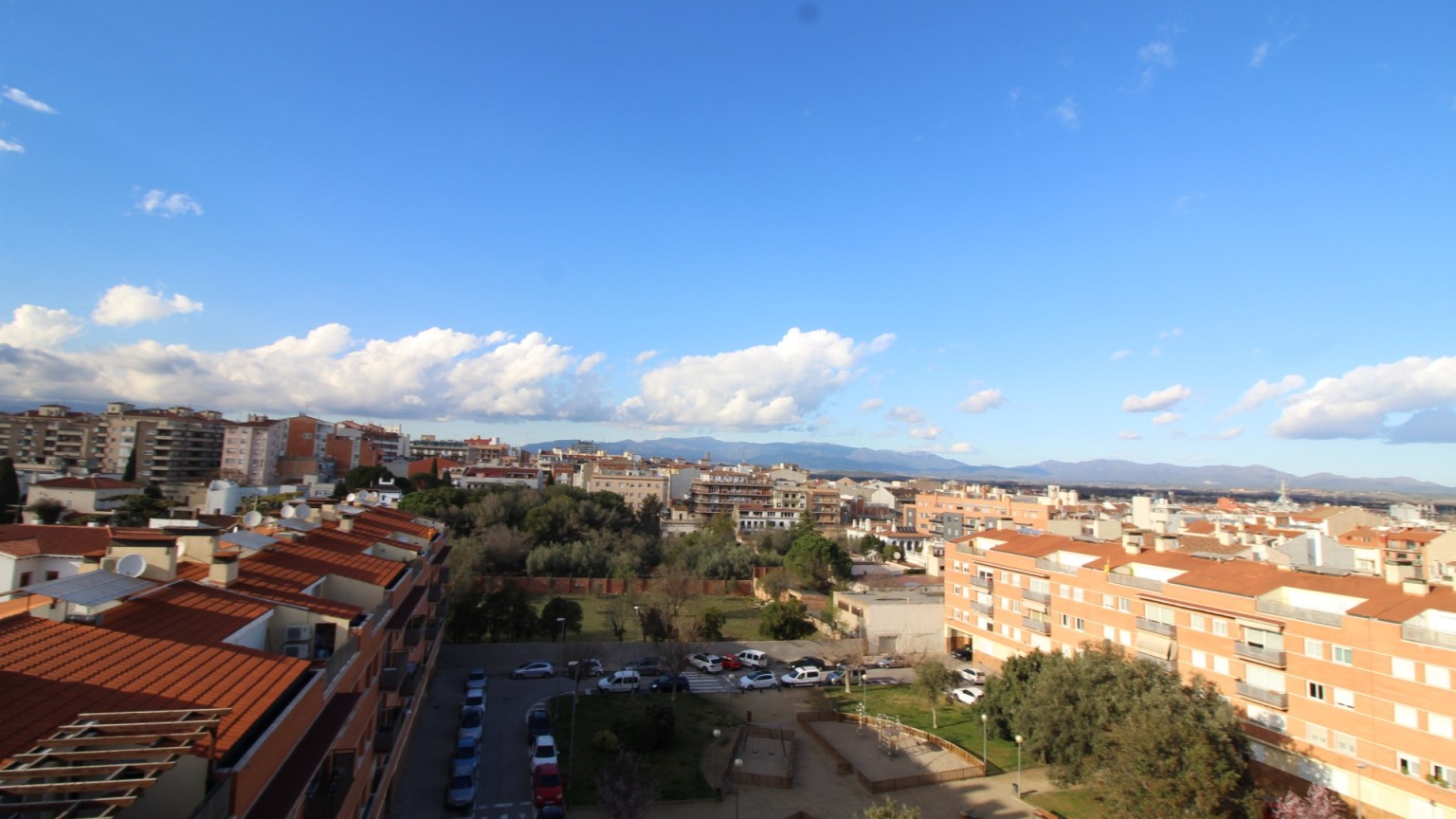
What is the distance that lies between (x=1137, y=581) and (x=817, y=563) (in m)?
26.0

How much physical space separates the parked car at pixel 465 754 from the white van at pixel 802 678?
46.8 feet

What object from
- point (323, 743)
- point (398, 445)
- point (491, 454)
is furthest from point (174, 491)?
point (323, 743)

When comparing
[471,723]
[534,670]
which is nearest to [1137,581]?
[471,723]

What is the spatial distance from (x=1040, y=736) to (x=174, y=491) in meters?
78.3

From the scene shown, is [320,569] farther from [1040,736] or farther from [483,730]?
[1040,736]

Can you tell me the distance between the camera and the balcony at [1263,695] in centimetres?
2104

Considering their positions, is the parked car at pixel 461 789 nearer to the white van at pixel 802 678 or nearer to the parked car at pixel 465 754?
the parked car at pixel 465 754

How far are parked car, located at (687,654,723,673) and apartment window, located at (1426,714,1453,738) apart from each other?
2396cm

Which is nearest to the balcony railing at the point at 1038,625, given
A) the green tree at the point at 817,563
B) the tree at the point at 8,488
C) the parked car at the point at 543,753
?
the green tree at the point at 817,563

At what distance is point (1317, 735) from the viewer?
795 inches

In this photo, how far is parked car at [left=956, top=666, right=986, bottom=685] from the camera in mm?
32844

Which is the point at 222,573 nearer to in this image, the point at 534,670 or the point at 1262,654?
the point at 534,670

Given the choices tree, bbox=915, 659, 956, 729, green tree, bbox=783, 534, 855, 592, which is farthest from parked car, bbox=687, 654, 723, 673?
green tree, bbox=783, 534, 855, 592

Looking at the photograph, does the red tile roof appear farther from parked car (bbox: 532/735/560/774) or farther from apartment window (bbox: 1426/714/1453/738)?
apartment window (bbox: 1426/714/1453/738)
